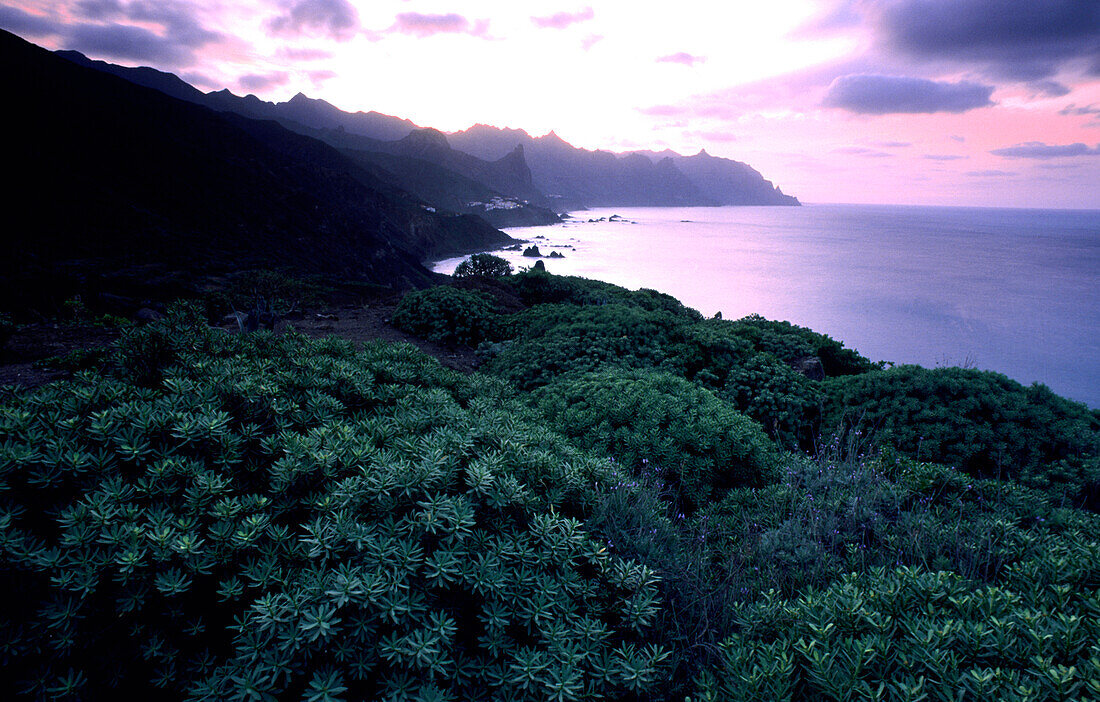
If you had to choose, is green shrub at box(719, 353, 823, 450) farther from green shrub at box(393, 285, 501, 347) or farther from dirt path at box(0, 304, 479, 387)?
green shrub at box(393, 285, 501, 347)

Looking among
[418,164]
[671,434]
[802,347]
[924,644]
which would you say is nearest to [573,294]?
[802,347]

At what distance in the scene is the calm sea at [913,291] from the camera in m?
23.2

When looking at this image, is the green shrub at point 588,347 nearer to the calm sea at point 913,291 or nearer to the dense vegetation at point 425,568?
the dense vegetation at point 425,568

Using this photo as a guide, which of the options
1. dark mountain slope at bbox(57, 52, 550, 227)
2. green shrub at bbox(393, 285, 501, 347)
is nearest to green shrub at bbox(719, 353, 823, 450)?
green shrub at bbox(393, 285, 501, 347)

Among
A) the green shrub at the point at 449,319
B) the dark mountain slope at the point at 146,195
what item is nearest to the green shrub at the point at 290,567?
the green shrub at the point at 449,319

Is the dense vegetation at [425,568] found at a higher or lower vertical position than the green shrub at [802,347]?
higher

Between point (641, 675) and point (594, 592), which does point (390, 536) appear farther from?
point (641, 675)

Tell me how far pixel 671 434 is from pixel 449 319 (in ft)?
29.7

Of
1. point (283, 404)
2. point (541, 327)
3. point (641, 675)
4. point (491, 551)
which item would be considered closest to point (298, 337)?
point (283, 404)

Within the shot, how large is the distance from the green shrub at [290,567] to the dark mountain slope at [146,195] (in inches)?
818

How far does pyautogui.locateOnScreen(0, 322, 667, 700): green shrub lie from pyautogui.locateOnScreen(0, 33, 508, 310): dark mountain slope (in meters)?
20.8

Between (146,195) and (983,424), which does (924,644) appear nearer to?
(983,424)

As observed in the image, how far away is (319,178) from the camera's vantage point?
6041 centimetres

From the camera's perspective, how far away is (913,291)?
127 feet
